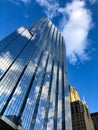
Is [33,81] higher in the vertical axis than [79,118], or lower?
lower

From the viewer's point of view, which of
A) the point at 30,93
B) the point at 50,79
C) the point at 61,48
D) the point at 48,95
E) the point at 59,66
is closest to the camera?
the point at 30,93

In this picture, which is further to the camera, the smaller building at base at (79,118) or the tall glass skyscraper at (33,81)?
the smaller building at base at (79,118)

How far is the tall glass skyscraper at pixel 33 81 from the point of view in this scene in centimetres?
9088

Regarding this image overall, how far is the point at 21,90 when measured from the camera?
10162 centimetres

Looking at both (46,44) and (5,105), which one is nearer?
(5,105)

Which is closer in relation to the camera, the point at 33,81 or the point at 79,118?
the point at 33,81

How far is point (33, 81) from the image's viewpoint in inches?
4560

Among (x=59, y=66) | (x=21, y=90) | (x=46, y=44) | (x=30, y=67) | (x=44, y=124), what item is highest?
(x=46, y=44)

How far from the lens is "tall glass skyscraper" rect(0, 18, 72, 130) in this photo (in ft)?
298

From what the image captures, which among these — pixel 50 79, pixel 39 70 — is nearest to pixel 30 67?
pixel 39 70

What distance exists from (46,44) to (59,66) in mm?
19681

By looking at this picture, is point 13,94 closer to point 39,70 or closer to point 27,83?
point 27,83

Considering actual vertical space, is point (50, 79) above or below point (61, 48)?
below

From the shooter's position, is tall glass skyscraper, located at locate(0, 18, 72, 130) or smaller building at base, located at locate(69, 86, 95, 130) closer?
tall glass skyscraper, located at locate(0, 18, 72, 130)
